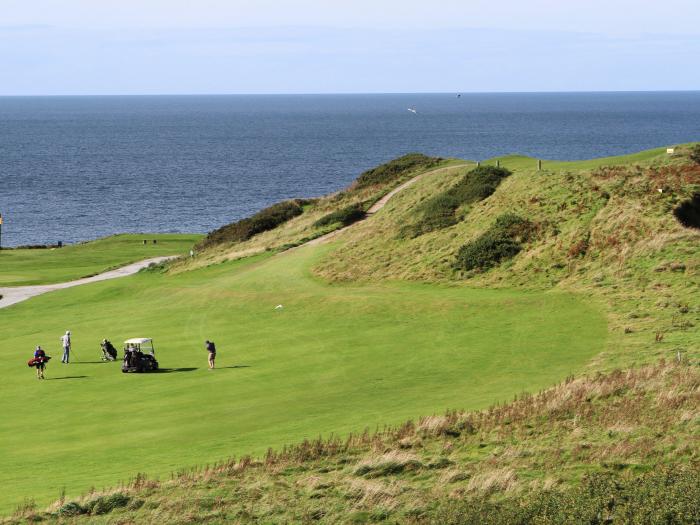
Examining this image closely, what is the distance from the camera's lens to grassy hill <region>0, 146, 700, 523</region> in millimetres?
20688

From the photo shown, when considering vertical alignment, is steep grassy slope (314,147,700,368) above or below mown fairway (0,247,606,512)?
above

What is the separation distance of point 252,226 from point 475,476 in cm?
6623

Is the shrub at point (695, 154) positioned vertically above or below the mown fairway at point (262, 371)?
above

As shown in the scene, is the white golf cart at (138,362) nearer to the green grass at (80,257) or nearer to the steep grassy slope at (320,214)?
the steep grassy slope at (320,214)

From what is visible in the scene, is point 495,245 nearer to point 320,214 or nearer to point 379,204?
point 379,204

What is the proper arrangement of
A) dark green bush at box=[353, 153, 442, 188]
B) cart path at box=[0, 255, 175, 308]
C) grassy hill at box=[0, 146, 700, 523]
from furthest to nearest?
1. dark green bush at box=[353, 153, 442, 188]
2. cart path at box=[0, 255, 175, 308]
3. grassy hill at box=[0, 146, 700, 523]

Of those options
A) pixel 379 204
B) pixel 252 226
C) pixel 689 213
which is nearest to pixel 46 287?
pixel 252 226

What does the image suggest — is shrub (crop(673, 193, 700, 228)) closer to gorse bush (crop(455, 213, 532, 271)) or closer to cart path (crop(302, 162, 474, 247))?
gorse bush (crop(455, 213, 532, 271))

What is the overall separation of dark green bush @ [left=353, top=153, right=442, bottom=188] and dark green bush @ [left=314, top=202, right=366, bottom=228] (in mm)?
12788

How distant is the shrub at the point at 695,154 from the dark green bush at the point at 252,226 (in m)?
39.4

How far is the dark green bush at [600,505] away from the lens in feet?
55.3

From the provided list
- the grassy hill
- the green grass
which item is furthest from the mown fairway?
the green grass

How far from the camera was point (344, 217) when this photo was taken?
7381cm

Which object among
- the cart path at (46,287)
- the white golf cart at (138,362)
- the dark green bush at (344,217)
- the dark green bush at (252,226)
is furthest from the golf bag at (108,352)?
the dark green bush at (252,226)
